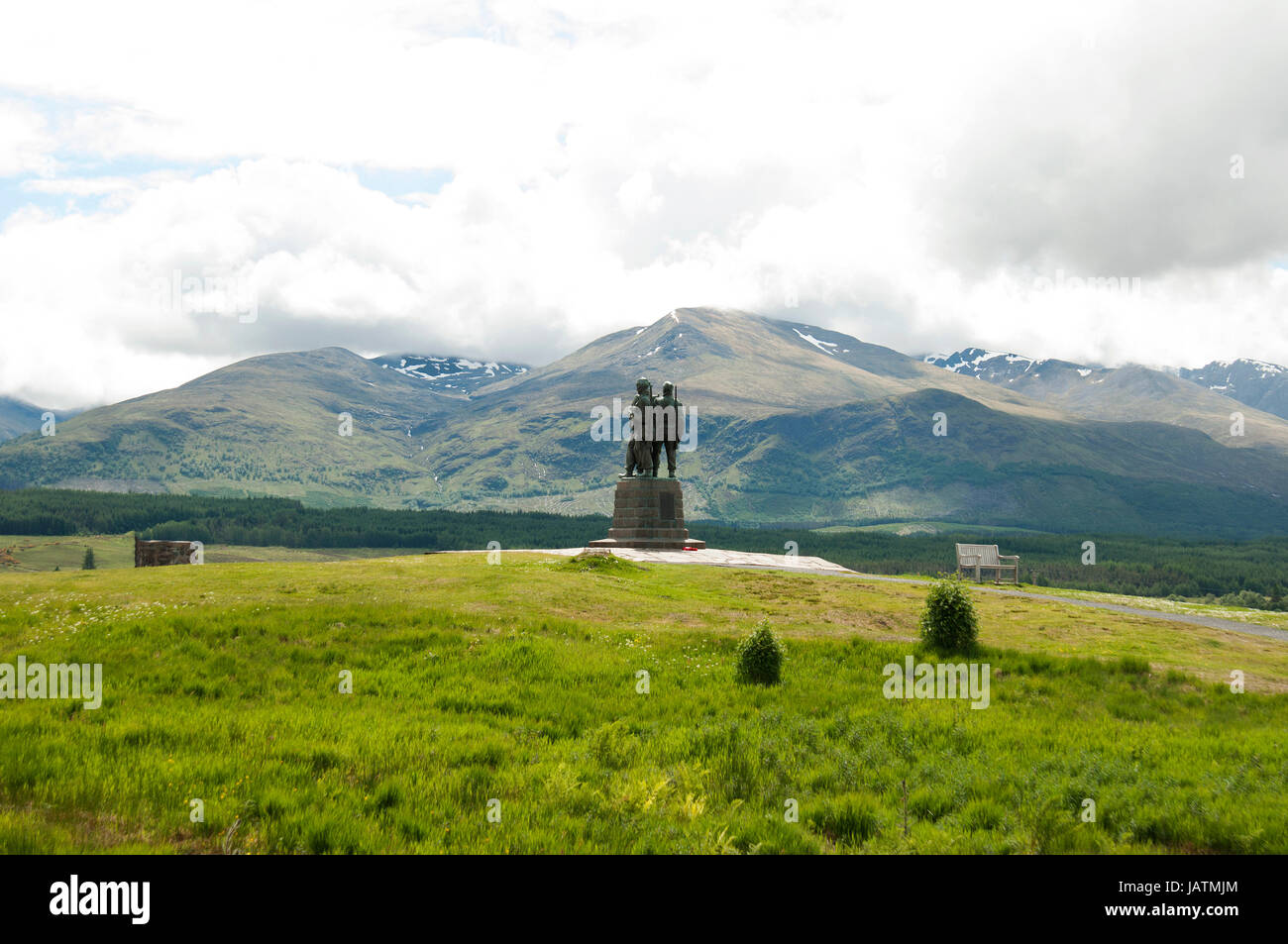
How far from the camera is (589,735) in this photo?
13.7 m

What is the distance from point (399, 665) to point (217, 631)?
16.7 ft

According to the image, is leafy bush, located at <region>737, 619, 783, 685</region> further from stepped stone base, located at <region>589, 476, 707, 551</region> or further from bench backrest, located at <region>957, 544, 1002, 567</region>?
stepped stone base, located at <region>589, 476, 707, 551</region>

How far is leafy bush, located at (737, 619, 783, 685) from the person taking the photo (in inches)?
695

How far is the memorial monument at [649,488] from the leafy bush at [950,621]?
31664mm

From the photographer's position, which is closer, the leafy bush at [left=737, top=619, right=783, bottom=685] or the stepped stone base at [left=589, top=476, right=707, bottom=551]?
the leafy bush at [left=737, top=619, right=783, bottom=685]

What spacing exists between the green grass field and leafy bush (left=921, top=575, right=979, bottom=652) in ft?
2.57

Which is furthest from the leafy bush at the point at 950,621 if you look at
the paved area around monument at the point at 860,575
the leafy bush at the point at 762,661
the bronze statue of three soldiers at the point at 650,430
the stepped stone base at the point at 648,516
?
the bronze statue of three soldiers at the point at 650,430

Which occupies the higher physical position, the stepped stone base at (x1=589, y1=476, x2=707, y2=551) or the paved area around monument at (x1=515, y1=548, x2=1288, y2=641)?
the stepped stone base at (x1=589, y1=476, x2=707, y2=551)

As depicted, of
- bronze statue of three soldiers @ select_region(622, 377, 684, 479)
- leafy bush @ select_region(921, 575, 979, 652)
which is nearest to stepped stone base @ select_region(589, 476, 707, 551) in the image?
bronze statue of three soldiers @ select_region(622, 377, 684, 479)

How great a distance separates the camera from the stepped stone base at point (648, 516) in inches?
2077

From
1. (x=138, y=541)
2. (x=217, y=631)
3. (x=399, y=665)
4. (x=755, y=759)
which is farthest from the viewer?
(x=138, y=541)

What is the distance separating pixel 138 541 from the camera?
4131 cm
